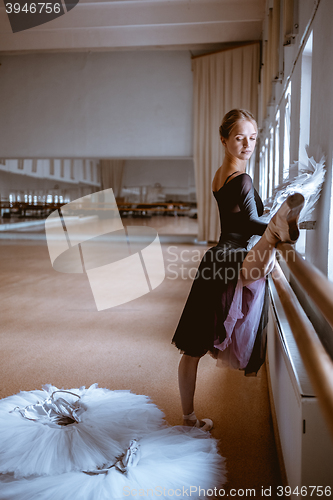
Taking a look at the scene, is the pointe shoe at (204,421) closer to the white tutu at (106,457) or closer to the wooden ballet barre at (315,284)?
the white tutu at (106,457)

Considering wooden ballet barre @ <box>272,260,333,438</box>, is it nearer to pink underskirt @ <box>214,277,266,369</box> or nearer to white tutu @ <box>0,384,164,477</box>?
pink underskirt @ <box>214,277,266,369</box>

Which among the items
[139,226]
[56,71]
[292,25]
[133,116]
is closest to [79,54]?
[56,71]

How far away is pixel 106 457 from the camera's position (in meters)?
1.53

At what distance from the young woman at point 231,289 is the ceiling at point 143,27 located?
6.01m

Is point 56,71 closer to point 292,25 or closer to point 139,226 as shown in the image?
point 139,226

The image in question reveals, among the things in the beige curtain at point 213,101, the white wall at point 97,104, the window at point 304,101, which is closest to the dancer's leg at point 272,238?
the window at point 304,101

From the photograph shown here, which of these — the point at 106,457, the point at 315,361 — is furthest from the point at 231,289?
the point at 315,361

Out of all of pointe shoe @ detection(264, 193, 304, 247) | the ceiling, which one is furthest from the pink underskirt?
the ceiling

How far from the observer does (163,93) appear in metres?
9.28

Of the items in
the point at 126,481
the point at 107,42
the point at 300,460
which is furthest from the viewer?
the point at 107,42

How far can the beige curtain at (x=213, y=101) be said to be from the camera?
27.9ft

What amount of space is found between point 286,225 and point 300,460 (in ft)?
2.06

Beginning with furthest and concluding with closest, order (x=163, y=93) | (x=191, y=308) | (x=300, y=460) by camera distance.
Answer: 1. (x=163, y=93)
2. (x=191, y=308)
3. (x=300, y=460)

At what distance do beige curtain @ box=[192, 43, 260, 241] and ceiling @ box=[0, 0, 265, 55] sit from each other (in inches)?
14.7
